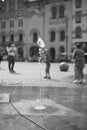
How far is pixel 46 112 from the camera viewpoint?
610cm

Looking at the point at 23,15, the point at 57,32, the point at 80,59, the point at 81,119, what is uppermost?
the point at 23,15

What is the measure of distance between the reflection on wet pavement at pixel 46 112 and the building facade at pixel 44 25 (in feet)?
138

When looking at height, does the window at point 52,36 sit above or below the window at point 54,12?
below

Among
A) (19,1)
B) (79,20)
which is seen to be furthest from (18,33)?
(79,20)

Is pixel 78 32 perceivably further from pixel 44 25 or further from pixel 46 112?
pixel 46 112

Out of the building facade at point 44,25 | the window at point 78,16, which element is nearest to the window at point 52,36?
the building facade at point 44,25

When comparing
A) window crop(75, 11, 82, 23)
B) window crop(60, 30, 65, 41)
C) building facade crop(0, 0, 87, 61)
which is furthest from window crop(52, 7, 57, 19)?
window crop(75, 11, 82, 23)

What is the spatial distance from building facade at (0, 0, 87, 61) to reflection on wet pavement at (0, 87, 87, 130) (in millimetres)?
42033

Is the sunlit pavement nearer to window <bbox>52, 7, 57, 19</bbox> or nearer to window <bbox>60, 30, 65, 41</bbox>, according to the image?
window <bbox>60, 30, 65, 41</bbox>

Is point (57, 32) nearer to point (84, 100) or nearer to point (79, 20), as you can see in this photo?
point (79, 20)

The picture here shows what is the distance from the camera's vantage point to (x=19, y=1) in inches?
2306

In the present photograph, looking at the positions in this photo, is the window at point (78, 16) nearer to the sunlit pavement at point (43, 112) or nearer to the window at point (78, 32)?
the window at point (78, 32)

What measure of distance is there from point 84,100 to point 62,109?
4.80ft

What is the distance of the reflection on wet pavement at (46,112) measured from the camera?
502 cm
